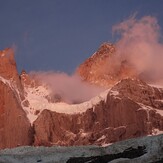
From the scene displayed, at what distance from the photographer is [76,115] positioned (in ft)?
509

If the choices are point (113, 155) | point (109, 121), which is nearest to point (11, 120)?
point (109, 121)

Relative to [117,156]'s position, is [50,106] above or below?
above

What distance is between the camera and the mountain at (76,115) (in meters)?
140

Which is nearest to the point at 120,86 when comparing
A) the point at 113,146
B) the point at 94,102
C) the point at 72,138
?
the point at 94,102

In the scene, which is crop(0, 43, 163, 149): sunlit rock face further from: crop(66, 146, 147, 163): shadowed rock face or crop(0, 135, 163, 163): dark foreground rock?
crop(66, 146, 147, 163): shadowed rock face

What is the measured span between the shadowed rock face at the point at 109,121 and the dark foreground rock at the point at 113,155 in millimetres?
85502

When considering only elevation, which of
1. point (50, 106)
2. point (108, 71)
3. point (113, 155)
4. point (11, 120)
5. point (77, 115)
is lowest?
point (113, 155)

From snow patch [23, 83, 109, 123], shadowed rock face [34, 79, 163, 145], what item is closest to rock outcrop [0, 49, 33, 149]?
shadowed rock face [34, 79, 163, 145]

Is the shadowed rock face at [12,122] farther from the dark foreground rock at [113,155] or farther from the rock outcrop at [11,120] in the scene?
the dark foreground rock at [113,155]

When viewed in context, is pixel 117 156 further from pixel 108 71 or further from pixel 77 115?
pixel 108 71

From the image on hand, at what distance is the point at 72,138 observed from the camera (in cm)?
15012

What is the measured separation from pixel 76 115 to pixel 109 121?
1236 cm

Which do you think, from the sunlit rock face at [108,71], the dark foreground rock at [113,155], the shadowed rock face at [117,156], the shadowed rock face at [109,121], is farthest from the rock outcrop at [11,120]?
the shadowed rock face at [117,156]

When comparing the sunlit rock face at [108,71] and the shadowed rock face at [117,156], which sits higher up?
the sunlit rock face at [108,71]
